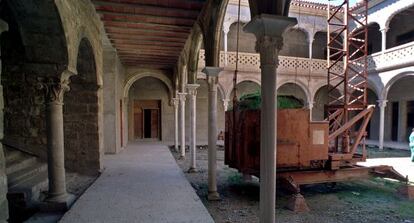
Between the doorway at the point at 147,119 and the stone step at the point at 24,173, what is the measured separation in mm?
10597

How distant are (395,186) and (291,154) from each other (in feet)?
11.4

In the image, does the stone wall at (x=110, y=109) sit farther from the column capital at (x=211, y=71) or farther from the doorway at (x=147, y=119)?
the column capital at (x=211, y=71)

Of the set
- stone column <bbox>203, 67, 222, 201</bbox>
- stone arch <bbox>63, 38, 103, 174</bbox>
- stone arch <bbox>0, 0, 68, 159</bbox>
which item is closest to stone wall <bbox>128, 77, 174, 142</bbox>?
stone arch <bbox>63, 38, 103, 174</bbox>

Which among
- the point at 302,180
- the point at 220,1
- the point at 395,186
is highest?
the point at 220,1

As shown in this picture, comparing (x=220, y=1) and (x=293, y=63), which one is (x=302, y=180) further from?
(x=293, y=63)

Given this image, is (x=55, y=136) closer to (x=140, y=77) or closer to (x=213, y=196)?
(x=213, y=196)

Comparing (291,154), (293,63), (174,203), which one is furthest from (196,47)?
(293,63)

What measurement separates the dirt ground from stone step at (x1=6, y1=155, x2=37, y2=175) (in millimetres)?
3740

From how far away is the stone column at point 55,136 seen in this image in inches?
163

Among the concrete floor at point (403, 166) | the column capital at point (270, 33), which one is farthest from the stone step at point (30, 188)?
the concrete floor at point (403, 166)

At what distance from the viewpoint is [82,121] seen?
6512 mm

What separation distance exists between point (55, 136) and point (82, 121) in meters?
2.36

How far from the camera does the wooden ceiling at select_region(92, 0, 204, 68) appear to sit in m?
5.60

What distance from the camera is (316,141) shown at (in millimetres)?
5547
